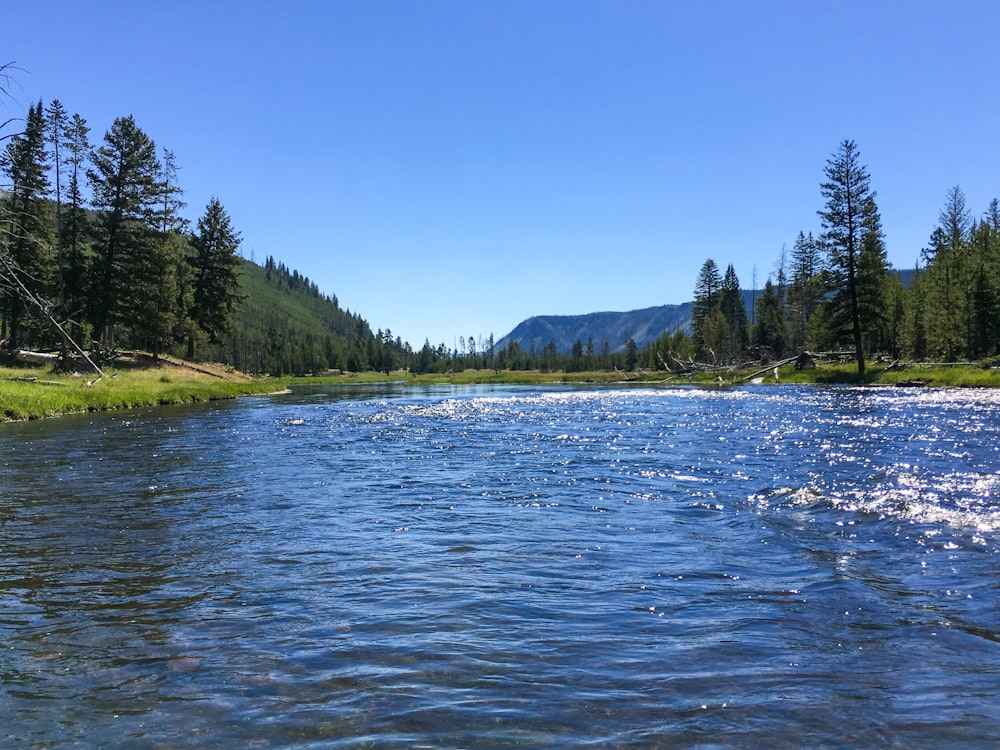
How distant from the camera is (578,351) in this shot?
19512 centimetres

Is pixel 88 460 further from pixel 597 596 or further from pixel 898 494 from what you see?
pixel 898 494

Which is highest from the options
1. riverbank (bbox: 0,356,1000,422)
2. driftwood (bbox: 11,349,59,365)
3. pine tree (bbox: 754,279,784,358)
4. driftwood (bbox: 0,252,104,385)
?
pine tree (bbox: 754,279,784,358)

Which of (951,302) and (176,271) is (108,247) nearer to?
(176,271)

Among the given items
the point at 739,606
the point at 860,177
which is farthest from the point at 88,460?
the point at 860,177

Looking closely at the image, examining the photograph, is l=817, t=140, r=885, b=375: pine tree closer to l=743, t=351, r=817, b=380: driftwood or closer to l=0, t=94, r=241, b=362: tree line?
l=743, t=351, r=817, b=380: driftwood

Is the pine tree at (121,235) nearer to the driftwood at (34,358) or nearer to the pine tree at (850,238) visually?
the driftwood at (34,358)

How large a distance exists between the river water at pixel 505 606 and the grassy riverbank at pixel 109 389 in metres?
16.5

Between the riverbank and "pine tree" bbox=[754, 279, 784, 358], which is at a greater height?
"pine tree" bbox=[754, 279, 784, 358]

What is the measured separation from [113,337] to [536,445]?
51.5 meters

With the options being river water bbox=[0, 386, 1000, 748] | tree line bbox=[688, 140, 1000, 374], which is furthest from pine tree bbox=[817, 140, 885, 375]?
river water bbox=[0, 386, 1000, 748]

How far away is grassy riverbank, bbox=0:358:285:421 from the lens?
2869 cm

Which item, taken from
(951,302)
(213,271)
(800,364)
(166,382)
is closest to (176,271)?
(213,271)

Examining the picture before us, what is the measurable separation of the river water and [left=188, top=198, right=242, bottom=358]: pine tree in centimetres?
5618

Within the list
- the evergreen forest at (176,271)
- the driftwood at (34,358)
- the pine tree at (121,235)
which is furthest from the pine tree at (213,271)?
the driftwood at (34,358)
